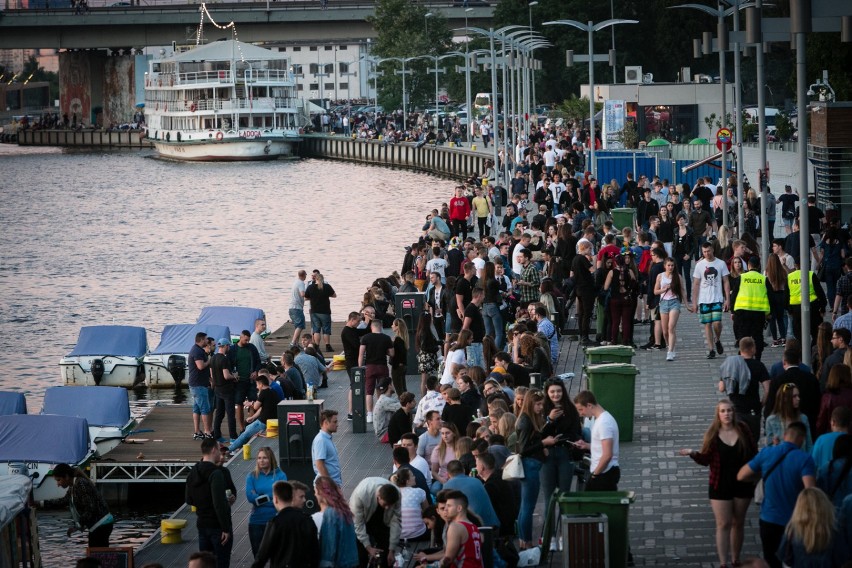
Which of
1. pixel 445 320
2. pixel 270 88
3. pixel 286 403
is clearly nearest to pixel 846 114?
pixel 445 320

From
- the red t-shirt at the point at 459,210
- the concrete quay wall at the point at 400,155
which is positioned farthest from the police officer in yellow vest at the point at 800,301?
the concrete quay wall at the point at 400,155

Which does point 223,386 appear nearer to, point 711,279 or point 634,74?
point 711,279

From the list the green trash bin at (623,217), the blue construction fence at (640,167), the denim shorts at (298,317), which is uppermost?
the blue construction fence at (640,167)

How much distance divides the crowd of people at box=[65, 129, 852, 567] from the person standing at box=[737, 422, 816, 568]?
1cm

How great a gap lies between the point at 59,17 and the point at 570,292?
9928 cm

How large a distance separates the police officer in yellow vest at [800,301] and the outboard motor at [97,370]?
15.3 m

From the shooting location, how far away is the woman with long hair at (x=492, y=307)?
23016 millimetres

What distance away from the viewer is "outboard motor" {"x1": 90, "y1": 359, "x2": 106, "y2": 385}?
103 ft

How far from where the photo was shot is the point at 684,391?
20.1 metres

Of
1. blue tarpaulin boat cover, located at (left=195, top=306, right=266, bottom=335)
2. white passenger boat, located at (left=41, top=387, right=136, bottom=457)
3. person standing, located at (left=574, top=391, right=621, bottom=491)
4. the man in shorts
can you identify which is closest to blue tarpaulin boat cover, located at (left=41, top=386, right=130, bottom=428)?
white passenger boat, located at (left=41, top=387, right=136, bottom=457)

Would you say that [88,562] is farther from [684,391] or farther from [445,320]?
[445,320]

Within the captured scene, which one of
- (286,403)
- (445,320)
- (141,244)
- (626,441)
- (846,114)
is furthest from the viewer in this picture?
(141,244)

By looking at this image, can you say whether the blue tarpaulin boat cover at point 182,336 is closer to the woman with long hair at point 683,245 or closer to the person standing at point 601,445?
the woman with long hair at point 683,245

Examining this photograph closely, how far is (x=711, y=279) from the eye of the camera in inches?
840
